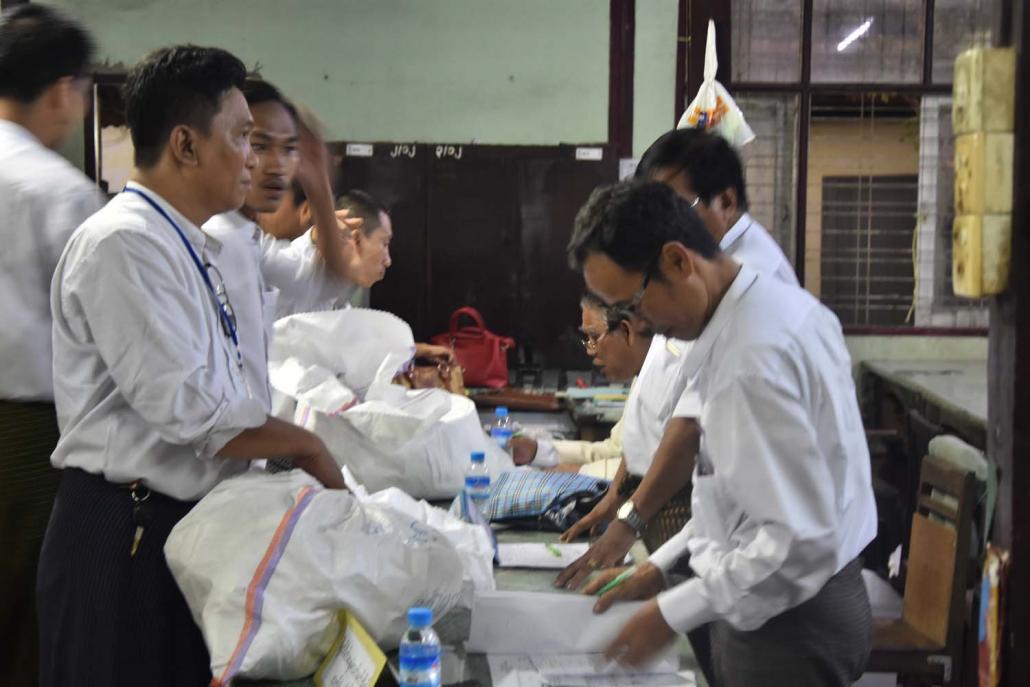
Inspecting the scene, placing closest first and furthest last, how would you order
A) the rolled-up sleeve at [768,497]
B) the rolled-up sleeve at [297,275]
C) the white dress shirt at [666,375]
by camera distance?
the rolled-up sleeve at [768,497], the rolled-up sleeve at [297,275], the white dress shirt at [666,375]

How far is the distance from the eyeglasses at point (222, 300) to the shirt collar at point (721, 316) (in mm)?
713

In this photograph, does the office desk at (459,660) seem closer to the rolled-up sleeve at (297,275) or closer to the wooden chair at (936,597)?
the rolled-up sleeve at (297,275)

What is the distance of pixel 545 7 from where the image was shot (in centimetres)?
549

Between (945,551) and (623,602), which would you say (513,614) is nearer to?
(623,602)

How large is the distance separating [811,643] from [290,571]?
0.75 metres

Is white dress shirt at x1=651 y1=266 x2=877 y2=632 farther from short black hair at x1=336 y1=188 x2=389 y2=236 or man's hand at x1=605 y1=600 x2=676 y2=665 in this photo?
short black hair at x1=336 y1=188 x2=389 y2=236

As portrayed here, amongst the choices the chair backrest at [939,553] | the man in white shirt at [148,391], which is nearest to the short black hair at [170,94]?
the man in white shirt at [148,391]

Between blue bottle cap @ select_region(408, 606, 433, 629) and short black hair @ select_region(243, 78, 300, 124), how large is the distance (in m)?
1.04

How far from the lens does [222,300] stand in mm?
1734

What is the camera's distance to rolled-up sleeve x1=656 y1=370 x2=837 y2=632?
4.73ft

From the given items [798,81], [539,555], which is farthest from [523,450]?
[798,81]

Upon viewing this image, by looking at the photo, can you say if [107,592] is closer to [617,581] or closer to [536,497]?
[617,581]

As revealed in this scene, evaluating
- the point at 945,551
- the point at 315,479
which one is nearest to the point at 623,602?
the point at 315,479

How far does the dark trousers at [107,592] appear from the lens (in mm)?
1640
